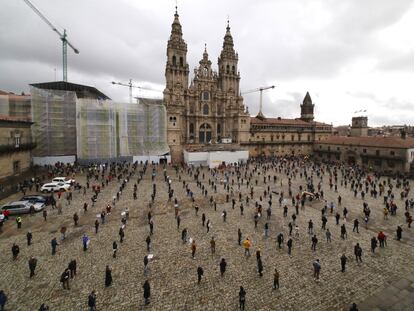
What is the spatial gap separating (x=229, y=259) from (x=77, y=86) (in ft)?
153

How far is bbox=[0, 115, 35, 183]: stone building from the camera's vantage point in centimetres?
2403

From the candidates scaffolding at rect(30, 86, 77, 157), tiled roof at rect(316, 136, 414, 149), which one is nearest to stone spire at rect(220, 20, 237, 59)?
tiled roof at rect(316, 136, 414, 149)

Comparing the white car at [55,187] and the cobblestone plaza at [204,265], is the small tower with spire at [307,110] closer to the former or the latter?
the cobblestone plaza at [204,265]

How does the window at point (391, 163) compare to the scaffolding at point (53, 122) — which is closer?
the scaffolding at point (53, 122)

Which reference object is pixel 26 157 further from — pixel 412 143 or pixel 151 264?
pixel 412 143

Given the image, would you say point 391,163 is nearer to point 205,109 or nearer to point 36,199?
point 205,109

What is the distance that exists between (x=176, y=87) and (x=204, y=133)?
40.7 feet

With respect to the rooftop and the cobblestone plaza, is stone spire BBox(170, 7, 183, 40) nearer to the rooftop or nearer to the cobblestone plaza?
the rooftop

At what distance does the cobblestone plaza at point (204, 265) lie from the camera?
8.80m

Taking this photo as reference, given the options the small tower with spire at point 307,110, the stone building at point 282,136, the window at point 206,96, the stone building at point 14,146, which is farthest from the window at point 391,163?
the stone building at point 14,146

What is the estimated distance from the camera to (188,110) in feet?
166

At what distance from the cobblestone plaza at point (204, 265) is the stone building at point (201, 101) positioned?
3188 cm

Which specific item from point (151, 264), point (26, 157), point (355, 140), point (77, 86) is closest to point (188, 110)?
point (77, 86)

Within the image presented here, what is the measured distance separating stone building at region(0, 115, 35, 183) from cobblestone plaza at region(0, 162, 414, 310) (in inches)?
445
